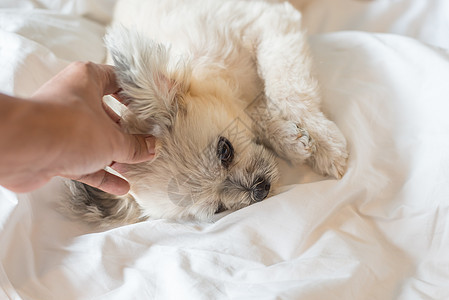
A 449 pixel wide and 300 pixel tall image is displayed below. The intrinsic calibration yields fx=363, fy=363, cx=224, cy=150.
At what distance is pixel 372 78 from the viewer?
181 centimetres

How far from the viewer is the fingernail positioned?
56.8 inches

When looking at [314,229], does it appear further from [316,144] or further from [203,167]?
[203,167]

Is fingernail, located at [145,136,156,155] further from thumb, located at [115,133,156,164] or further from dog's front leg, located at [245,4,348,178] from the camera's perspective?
dog's front leg, located at [245,4,348,178]

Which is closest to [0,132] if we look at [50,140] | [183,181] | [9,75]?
[50,140]

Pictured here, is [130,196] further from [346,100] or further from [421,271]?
[421,271]

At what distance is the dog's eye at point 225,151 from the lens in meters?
1.54

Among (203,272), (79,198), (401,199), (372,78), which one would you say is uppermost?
(372,78)

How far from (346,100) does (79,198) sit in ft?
4.42

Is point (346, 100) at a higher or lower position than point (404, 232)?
higher

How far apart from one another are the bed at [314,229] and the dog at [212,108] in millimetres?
93

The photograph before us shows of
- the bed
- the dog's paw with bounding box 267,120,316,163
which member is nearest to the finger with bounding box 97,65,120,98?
the bed

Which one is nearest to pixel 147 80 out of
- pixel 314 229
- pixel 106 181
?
pixel 106 181

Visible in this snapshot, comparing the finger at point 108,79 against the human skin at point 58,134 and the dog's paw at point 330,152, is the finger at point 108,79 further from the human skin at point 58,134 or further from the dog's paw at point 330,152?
the dog's paw at point 330,152

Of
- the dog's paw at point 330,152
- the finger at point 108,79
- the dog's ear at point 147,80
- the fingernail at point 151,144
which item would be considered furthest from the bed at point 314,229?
the finger at point 108,79
